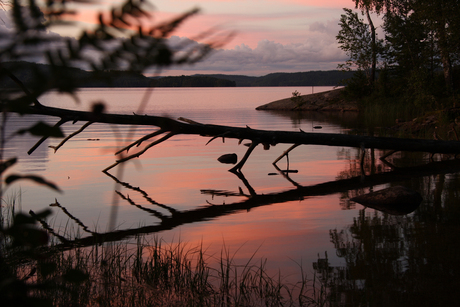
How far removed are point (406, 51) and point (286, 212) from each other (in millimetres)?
34294

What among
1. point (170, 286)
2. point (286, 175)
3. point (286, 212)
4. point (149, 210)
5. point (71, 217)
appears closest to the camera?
point (170, 286)

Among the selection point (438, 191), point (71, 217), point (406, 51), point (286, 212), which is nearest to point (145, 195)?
point (71, 217)

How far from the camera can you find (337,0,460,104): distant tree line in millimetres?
24109

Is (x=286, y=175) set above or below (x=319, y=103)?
below

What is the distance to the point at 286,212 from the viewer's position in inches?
301

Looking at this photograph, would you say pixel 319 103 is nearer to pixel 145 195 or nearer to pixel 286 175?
pixel 286 175

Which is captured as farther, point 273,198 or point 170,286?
point 273,198

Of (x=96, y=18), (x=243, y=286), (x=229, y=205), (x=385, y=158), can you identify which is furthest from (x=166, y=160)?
(x=96, y=18)

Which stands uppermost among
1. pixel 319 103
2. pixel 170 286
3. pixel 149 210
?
pixel 319 103

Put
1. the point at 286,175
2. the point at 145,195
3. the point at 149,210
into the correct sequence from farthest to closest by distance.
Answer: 1. the point at 286,175
2. the point at 145,195
3. the point at 149,210

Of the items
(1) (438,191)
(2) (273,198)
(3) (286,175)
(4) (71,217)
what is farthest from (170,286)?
(3) (286,175)

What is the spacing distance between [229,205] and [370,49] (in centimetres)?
3571

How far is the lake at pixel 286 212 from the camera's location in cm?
500

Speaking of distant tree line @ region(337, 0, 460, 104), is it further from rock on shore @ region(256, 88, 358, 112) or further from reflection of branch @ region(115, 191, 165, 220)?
reflection of branch @ region(115, 191, 165, 220)
